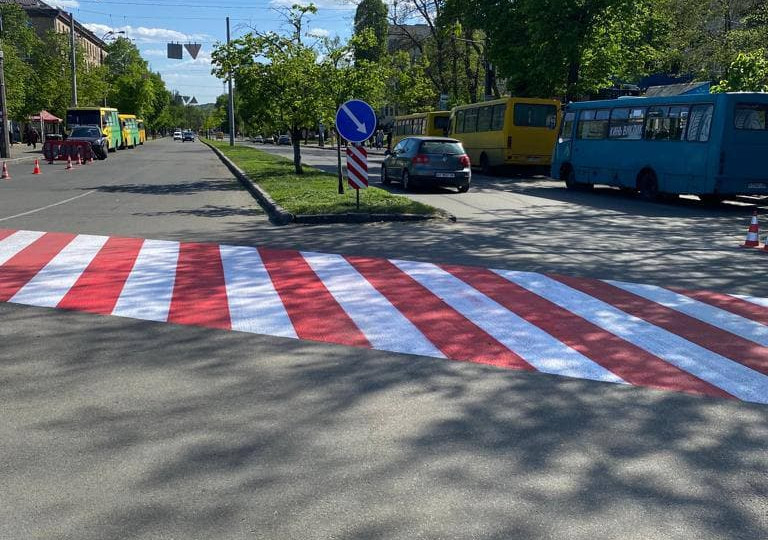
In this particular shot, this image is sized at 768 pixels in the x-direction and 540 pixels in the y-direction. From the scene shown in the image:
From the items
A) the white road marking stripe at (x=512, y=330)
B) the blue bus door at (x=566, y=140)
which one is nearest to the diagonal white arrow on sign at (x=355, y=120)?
the white road marking stripe at (x=512, y=330)

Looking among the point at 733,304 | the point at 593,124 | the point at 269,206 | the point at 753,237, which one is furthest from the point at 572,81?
the point at 733,304

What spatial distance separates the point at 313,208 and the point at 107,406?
986 centimetres

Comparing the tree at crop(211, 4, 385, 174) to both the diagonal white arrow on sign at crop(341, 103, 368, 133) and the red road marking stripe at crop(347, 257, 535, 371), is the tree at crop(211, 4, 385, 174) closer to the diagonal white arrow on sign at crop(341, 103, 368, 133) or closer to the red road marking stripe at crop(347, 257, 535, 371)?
the diagonal white arrow on sign at crop(341, 103, 368, 133)

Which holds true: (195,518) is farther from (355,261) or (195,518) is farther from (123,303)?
(355,261)

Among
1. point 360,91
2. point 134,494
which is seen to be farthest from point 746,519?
point 360,91

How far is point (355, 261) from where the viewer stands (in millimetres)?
9828

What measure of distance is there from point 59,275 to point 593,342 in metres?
5.95

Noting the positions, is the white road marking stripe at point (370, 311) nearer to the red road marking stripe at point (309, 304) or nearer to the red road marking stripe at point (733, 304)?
the red road marking stripe at point (309, 304)

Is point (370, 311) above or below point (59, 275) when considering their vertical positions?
above

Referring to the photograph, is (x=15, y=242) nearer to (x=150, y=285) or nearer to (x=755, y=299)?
(x=150, y=285)

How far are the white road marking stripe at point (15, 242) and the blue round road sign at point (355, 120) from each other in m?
5.66

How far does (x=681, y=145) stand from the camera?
1852 cm

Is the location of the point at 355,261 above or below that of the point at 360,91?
below

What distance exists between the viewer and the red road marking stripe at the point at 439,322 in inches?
227
